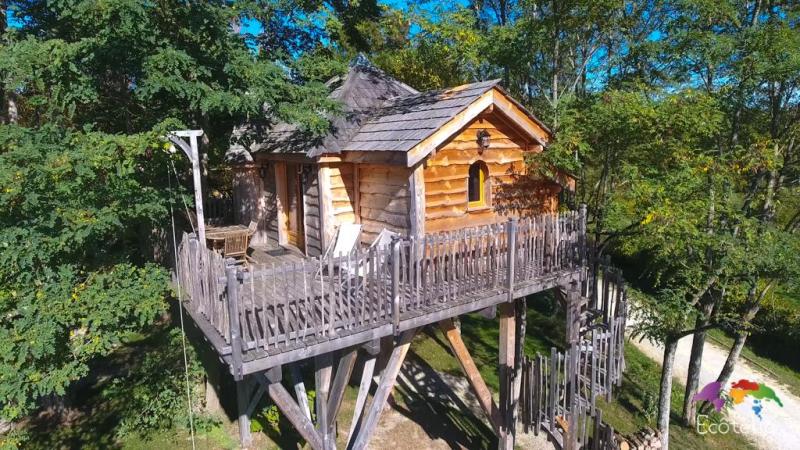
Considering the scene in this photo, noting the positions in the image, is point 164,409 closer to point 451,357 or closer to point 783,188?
point 451,357

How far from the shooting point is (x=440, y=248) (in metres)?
7.68

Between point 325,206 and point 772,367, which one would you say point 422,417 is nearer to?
point 325,206

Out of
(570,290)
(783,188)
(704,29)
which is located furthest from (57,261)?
(783,188)

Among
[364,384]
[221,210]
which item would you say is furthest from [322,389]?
[221,210]

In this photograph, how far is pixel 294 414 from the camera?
7.45 meters

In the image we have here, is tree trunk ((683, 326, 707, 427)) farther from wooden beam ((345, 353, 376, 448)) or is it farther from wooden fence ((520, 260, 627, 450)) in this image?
wooden beam ((345, 353, 376, 448))

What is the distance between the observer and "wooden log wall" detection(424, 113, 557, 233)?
29.6 ft

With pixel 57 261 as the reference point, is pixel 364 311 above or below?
below

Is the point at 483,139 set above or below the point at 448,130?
below

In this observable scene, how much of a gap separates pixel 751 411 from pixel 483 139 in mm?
10894

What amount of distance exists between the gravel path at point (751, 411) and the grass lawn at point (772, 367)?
202 millimetres

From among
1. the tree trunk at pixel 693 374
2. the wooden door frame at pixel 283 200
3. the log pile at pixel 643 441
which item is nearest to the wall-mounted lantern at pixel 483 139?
the wooden door frame at pixel 283 200

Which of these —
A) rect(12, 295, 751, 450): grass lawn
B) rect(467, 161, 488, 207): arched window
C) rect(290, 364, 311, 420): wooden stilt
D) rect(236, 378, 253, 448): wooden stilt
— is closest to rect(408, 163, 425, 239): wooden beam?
rect(467, 161, 488, 207): arched window

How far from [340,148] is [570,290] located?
5260 mm
